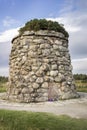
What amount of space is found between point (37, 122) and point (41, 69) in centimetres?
441

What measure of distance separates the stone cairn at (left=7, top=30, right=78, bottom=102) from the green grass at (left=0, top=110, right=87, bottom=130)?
331 cm

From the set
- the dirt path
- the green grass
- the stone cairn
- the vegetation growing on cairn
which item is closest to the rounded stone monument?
the stone cairn

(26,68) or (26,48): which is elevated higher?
(26,48)

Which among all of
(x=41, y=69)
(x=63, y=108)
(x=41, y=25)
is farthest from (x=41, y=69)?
(x=63, y=108)

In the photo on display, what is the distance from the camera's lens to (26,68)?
12359 millimetres

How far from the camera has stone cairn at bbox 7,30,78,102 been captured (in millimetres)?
12008

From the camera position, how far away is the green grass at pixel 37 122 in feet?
25.4

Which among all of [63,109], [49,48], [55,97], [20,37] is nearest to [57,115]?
[63,109]

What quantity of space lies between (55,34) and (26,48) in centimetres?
140

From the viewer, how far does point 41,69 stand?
1223cm

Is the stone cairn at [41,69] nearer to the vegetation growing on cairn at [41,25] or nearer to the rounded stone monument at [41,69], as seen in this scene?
the rounded stone monument at [41,69]

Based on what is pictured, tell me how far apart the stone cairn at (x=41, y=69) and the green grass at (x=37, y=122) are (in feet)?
10.9

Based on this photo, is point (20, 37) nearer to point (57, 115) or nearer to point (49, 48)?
point (49, 48)

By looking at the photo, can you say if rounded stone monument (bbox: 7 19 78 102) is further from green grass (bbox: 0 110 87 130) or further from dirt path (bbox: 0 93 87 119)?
green grass (bbox: 0 110 87 130)
